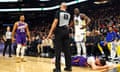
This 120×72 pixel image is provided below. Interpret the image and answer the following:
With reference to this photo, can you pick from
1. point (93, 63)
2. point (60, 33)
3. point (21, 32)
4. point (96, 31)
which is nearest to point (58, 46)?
point (60, 33)

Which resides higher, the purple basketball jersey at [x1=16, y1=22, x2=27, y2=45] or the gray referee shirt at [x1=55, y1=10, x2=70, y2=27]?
the gray referee shirt at [x1=55, y1=10, x2=70, y2=27]

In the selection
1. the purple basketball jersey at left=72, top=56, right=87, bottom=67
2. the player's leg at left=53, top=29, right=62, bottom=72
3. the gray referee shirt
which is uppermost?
the gray referee shirt

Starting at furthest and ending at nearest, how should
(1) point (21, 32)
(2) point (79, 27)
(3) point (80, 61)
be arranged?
(1) point (21, 32) < (2) point (79, 27) < (3) point (80, 61)

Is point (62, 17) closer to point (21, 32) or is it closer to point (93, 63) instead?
point (93, 63)

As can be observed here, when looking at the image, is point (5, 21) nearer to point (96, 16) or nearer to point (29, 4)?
point (29, 4)

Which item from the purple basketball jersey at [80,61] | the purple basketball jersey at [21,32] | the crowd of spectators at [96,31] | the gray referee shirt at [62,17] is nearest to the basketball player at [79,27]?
the purple basketball jersey at [80,61]

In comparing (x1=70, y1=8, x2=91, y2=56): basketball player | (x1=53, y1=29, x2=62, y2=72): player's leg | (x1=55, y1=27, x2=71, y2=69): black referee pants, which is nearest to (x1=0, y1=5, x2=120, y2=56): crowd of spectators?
Answer: (x1=70, y1=8, x2=91, y2=56): basketball player

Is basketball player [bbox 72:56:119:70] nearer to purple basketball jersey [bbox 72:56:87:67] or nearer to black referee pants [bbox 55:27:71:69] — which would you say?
purple basketball jersey [bbox 72:56:87:67]

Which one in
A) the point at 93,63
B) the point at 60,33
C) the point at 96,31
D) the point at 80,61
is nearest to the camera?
the point at 60,33

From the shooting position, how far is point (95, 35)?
12.8 metres

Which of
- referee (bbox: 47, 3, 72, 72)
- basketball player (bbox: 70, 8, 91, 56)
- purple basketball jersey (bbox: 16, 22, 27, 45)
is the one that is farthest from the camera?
purple basketball jersey (bbox: 16, 22, 27, 45)

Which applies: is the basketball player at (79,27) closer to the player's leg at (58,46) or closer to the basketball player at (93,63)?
the basketball player at (93,63)

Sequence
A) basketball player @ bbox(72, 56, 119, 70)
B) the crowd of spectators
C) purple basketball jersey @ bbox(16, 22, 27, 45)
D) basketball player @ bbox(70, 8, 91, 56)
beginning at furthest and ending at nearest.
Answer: the crowd of spectators, purple basketball jersey @ bbox(16, 22, 27, 45), basketball player @ bbox(70, 8, 91, 56), basketball player @ bbox(72, 56, 119, 70)

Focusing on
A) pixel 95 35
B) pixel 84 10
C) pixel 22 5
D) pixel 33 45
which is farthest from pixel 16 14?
pixel 95 35
